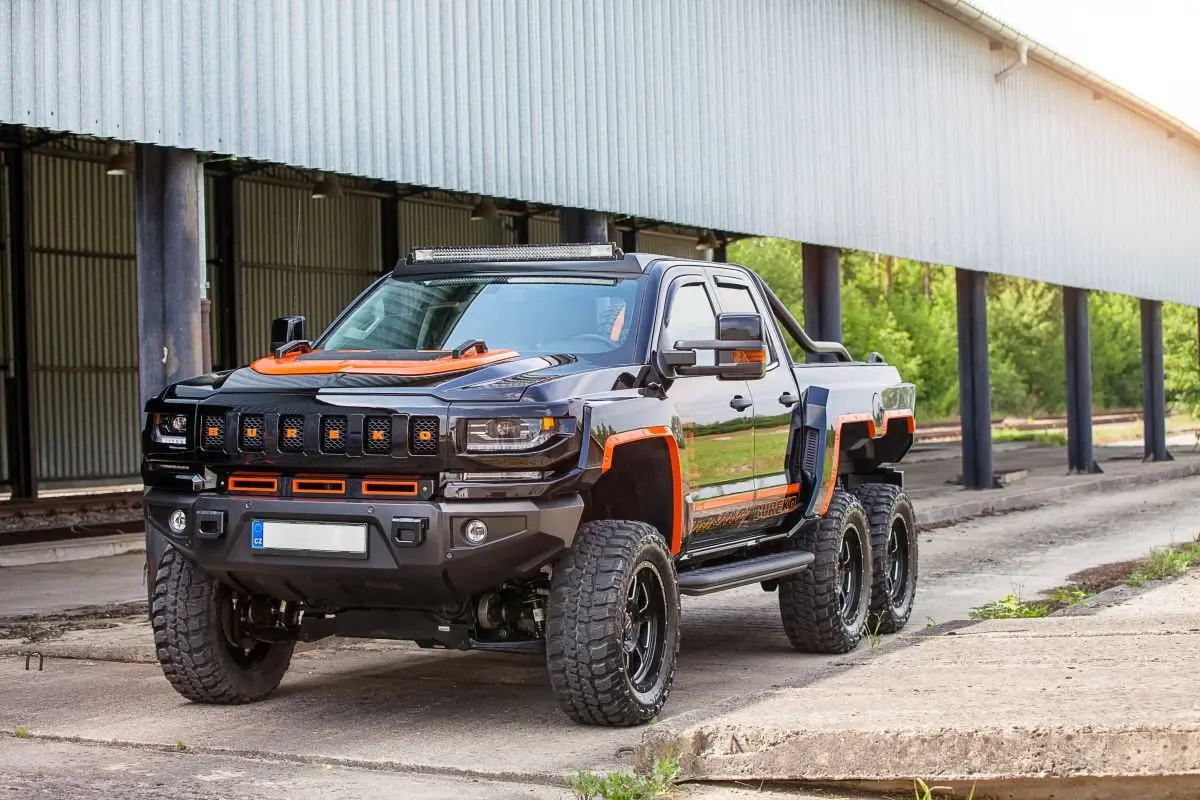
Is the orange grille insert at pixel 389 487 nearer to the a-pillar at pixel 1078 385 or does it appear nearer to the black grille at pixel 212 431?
the black grille at pixel 212 431

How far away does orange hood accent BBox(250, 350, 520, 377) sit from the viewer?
6.95 meters

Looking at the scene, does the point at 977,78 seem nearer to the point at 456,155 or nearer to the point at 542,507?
the point at 456,155

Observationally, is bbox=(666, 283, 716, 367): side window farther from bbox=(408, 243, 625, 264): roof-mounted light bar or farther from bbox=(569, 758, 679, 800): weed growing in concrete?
bbox=(569, 758, 679, 800): weed growing in concrete

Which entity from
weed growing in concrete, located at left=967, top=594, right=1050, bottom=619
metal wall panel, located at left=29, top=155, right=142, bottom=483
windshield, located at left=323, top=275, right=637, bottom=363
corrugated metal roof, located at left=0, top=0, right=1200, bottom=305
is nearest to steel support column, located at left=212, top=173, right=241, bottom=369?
metal wall panel, located at left=29, top=155, right=142, bottom=483

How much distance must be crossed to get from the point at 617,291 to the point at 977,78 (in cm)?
1926

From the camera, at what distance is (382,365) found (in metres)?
7.05

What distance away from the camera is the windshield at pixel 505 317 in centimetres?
779

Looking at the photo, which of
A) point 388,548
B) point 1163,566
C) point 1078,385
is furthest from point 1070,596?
point 1078,385

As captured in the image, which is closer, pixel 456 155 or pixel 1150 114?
pixel 456 155

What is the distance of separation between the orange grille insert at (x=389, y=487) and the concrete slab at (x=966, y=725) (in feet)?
4.59

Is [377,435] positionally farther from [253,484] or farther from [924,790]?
[924,790]

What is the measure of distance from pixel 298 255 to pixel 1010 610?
2365cm

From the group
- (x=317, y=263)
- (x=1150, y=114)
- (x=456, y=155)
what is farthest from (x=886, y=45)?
(x=317, y=263)

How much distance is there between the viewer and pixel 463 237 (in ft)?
121
